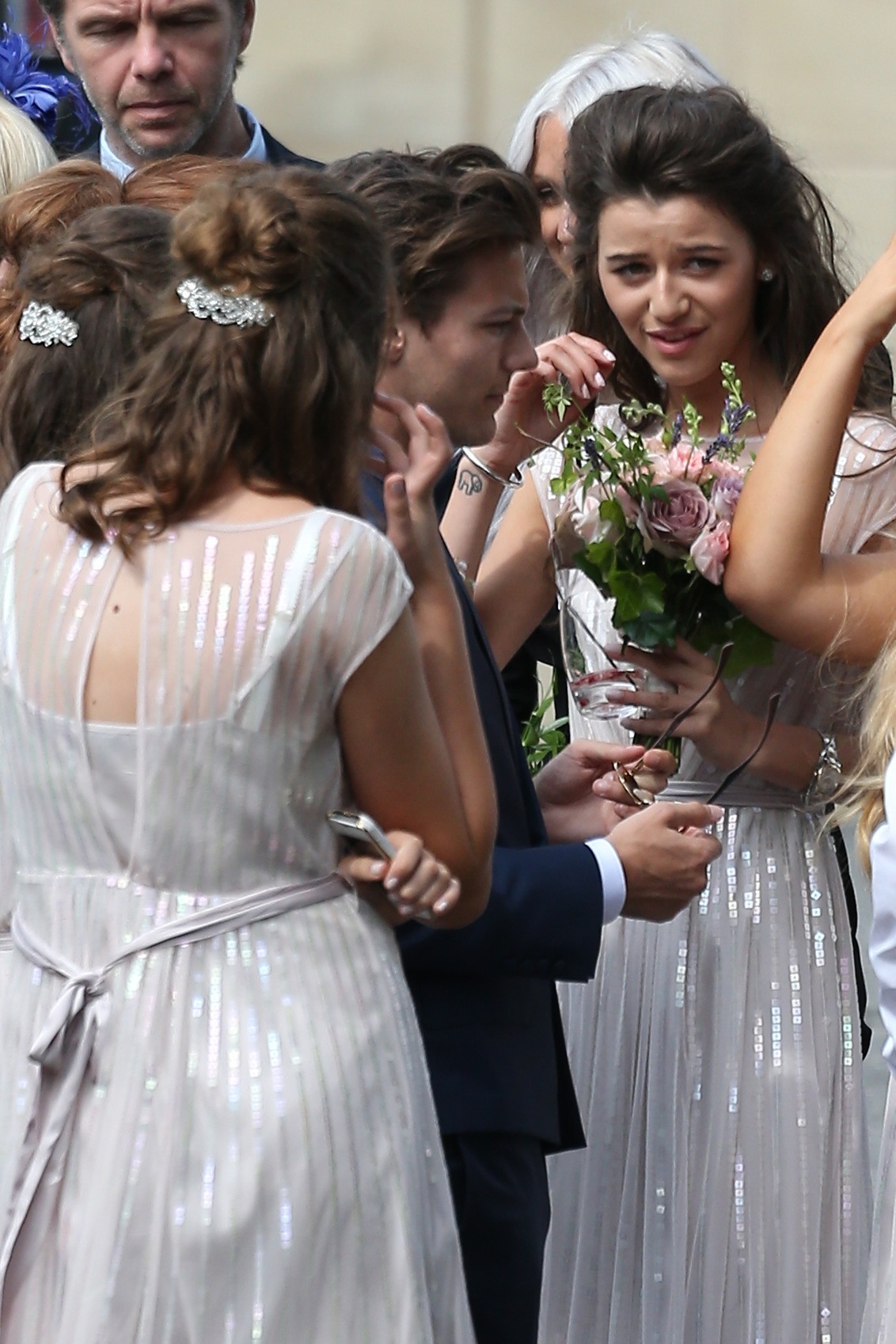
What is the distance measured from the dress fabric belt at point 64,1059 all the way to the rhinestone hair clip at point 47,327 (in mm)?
713

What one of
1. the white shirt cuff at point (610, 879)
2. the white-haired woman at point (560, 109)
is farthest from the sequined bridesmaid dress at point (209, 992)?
the white-haired woman at point (560, 109)

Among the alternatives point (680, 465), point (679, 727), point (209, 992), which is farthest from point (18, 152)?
→ point (209, 992)

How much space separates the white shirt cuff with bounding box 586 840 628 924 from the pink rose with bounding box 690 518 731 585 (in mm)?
436

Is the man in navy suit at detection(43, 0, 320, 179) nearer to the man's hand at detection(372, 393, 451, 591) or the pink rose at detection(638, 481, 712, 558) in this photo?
the pink rose at detection(638, 481, 712, 558)

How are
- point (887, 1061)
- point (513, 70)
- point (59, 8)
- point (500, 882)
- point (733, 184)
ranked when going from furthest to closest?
point (513, 70) → point (59, 8) → point (733, 184) → point (500, 882) → point (887, 1061)

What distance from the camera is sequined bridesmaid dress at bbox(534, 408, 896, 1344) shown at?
3.07 m

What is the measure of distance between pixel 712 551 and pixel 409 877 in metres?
0.88

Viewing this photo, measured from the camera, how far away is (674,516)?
2.84 meters

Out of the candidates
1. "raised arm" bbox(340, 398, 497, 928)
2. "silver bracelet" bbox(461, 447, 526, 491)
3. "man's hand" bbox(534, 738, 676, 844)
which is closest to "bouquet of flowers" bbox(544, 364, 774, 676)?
"man's hand" bbox(534, 738, 676, 844)

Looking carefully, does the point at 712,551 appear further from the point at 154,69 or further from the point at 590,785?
the point at 154,69

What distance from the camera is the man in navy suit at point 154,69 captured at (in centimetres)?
430

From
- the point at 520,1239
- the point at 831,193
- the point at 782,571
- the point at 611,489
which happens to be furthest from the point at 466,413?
the point at 831,193

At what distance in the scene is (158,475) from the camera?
6.98 ft

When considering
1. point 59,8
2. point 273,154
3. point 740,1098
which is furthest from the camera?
point 273,154
